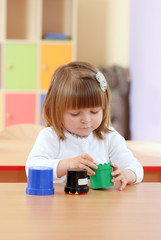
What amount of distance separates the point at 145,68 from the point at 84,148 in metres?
2.19

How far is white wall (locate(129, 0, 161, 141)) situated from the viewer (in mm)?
3180

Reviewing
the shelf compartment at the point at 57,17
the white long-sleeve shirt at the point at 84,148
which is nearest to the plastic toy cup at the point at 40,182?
the white long-sleeve shirt at the point at 84,148

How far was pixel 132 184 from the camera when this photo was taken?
1288mm

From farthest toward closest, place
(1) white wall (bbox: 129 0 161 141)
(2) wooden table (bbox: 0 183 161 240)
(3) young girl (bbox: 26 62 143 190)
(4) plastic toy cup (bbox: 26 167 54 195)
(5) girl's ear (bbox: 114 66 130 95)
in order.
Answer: (5) girl's ear (bbox: 114 66 130 95), (1) white wall (bbox: 129 0 161 141), (3) young girl (bbox: 26 62 143 190), (4) plastic toy cup (bbox: 26 167 54 195), (2) wooden table (bbox: 0 183 161 240)

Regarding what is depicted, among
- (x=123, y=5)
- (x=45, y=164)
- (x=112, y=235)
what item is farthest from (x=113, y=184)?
(x=123, y=5)

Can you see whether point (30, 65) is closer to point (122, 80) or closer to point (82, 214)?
point (122, 80)

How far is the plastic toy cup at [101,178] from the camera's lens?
3.84 feet

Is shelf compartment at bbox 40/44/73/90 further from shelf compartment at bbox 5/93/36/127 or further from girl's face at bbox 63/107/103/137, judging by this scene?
girl's face at bbox 63/107/103/137

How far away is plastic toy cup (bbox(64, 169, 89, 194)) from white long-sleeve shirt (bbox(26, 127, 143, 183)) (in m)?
0.26

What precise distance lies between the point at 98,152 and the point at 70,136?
11 cm

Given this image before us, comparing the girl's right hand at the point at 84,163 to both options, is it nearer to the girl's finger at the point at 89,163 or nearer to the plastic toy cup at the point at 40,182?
the girl's finger at the point at 89,163

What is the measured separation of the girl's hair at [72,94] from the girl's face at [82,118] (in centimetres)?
1

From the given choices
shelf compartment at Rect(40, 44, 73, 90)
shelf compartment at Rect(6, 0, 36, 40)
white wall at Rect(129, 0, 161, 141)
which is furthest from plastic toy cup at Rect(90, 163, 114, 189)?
shelf compartment at Rect(6, 0, 36, 40)

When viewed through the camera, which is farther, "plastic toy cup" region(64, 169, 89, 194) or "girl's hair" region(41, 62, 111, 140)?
"girl's hair" region(41, 62, 111, 140)
